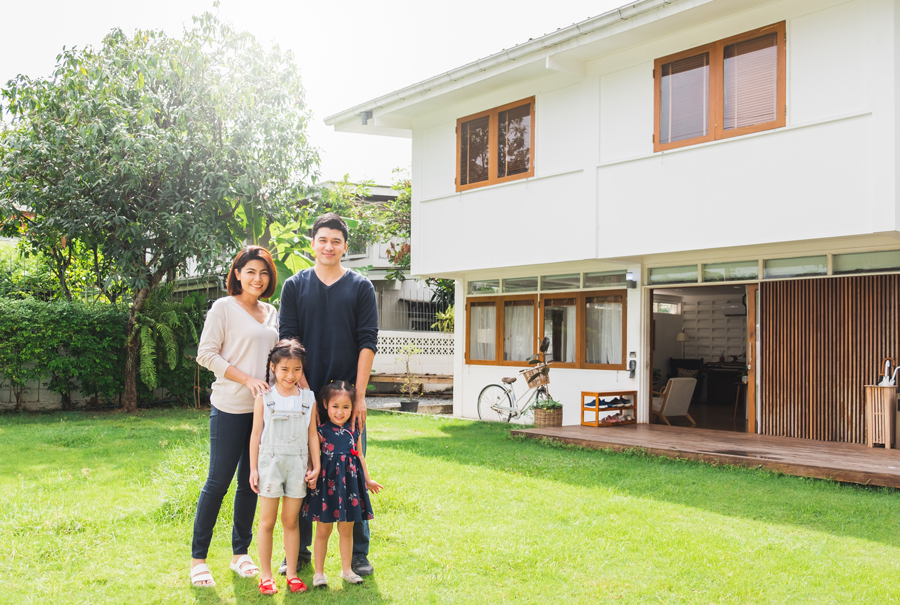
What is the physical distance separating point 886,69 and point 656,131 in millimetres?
2682

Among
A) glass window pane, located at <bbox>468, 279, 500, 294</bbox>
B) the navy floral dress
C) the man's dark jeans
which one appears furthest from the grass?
glass window pane, located at <bbox>468, 279, 500, 294</bbox>

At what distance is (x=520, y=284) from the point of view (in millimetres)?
12562

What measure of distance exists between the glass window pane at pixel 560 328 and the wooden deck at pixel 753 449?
6.15ft

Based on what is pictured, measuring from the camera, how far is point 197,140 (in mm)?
12031

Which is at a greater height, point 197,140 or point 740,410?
point 197,140

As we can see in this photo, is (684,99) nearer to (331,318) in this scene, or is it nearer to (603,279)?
(603,279)

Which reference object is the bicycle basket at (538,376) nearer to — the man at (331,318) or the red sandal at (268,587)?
the man at (331,318)

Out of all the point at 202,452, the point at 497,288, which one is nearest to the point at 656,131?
the point at 497,288

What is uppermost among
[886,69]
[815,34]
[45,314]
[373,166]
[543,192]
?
[373,166]

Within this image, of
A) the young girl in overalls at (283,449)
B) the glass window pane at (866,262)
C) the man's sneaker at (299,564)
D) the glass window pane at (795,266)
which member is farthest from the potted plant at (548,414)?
the young girl in overalls at (283,449)

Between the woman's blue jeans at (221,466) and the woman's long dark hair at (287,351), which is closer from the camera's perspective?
the woman's long dark hair at (287,351)

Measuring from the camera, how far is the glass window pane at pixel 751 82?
8.61m

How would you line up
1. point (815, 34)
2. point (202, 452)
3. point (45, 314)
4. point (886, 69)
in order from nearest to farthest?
point (202, 452)
point (886, 69)
point (815, 34)
point (45, 314)

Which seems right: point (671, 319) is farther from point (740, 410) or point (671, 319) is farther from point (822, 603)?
point (822, 603)
